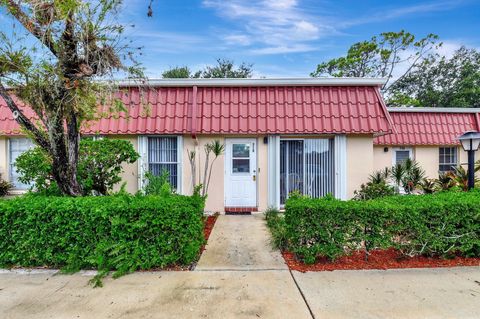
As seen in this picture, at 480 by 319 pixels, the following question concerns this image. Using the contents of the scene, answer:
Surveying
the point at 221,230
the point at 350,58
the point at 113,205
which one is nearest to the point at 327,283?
the point at 221,230

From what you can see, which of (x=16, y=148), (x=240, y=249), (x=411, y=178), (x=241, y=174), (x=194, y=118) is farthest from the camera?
(x=16, y=148)

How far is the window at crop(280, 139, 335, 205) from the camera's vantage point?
24.4ft

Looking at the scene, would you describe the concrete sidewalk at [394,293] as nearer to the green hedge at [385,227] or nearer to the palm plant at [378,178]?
the green hedge at [385,227]

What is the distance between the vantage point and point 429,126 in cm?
932

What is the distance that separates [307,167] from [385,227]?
12.4 feet

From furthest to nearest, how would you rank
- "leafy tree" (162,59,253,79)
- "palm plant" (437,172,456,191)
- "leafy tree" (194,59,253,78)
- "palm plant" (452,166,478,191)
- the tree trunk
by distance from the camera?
"leafy tree" (194,59,253,78) < "leafy tree" (162,59,253,79) < "palm plant" (437,172,456,191) < "palm plant" (452,166,478,191) < the tree trunk

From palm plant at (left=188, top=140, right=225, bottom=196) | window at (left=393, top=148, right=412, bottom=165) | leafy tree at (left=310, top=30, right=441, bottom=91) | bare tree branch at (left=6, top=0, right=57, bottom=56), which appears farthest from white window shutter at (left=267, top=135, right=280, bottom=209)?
leafy tree at (left=310, top=30, right=441, bottom=91)

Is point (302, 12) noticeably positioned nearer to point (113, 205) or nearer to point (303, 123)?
point (303, 123)

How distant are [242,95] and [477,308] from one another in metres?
6.35

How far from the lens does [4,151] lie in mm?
7652

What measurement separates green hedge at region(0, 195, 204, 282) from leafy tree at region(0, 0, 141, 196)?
44.3 inches

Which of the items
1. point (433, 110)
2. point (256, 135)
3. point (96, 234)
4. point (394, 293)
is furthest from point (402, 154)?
point (96, 234)

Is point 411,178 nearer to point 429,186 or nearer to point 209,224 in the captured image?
point 429,186

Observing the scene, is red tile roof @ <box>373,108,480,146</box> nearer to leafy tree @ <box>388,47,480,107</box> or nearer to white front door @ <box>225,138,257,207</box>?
white front door @ <box>225,138,257,207</box>
